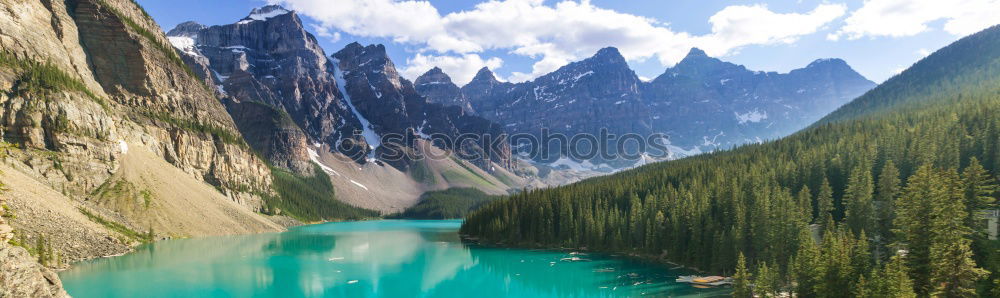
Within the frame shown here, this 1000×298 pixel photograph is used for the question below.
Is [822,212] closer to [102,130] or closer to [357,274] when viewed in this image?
[357,274]

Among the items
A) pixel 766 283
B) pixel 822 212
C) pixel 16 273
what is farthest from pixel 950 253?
pixel 16 273

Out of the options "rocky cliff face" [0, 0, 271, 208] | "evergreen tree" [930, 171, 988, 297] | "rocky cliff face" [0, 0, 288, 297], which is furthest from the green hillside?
"rocky cliff face" [0, 0, 271, 208]

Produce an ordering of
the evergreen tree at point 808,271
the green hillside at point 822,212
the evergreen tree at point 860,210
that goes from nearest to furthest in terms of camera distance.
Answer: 1. the green hillside at point 822,212
2. the evergreen tree at point 808,271
3. the evergreen tree at point 860,210

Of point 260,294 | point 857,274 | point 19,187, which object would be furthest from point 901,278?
point 19,187

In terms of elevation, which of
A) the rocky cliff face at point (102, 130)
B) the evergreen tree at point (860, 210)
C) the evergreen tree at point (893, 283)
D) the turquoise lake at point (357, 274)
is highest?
the rocky cliff face at point (102, 130)

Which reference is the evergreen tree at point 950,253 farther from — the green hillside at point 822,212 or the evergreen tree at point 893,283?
the evergreen tree at point 893,283

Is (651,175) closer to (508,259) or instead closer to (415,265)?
(508,259)

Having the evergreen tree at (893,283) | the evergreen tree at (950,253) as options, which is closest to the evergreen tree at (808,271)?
the evergreen tree at (893,283)
